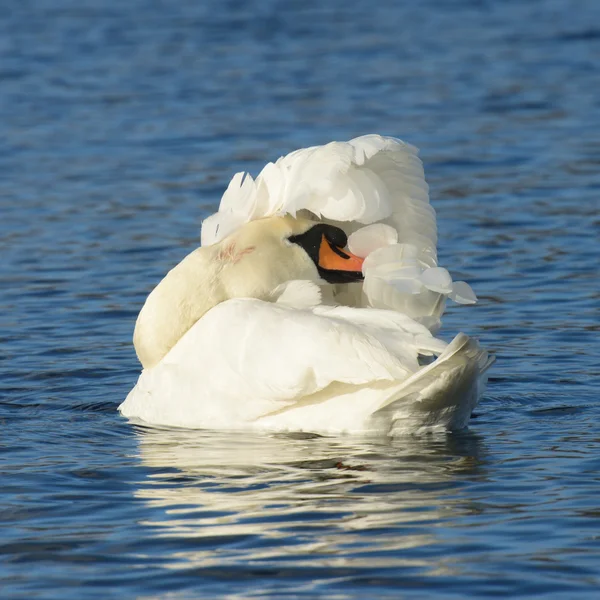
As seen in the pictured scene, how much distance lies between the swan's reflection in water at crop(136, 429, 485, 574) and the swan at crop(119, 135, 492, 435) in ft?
0.47

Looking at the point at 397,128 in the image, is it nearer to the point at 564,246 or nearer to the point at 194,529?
the point at 564,246

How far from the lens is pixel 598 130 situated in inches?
657

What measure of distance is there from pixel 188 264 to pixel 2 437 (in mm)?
1393

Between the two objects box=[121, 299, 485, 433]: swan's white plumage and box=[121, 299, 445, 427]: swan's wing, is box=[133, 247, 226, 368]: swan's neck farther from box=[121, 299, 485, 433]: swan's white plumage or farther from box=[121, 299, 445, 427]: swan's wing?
box=[121, 299, 485, 433]: swan's white plumage

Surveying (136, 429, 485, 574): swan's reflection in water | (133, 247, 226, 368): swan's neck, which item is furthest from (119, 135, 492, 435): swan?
(136, 429, 485, 574): swan's reflection in water

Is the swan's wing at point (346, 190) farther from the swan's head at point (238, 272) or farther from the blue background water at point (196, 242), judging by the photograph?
the blue background water at point (196, 242)

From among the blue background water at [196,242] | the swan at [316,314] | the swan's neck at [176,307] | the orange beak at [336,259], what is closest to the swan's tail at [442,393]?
the swan at [316,314]

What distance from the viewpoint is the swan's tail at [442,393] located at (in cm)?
690

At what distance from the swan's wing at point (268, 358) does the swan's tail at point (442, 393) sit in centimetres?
13

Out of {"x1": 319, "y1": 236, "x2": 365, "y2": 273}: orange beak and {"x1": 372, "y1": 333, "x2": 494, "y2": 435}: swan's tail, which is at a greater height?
{"x1": 319, "y1": 236, "x2": 365, "y2": 273}: orange beak

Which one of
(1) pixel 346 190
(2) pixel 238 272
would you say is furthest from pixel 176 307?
(1) pixel 346 190

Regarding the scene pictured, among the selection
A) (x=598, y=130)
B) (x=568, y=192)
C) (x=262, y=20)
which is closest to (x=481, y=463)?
(x=568, y=192)

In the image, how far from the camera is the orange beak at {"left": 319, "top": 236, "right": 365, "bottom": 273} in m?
8.08

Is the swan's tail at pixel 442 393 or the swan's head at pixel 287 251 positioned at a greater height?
the swan's head at pixel 287 251
